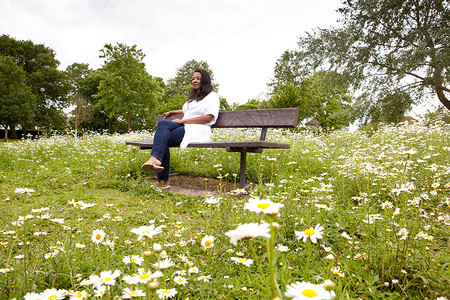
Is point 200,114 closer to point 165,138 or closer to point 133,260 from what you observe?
point 165,138

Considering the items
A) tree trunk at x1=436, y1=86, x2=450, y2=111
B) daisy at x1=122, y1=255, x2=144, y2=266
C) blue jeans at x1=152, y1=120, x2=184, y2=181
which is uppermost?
tree trunk at x1=436, y1=86, x2=450, y2=111

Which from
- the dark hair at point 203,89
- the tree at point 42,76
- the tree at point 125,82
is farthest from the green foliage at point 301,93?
the tree at point 42,76

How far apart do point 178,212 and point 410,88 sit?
14.5 metres

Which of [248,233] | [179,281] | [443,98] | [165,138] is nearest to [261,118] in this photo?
[165,138]

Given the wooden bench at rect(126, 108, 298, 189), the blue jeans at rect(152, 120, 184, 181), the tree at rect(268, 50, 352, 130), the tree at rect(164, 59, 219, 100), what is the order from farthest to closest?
the tree at rect(164, 59, 219, 100)
the tree at rect(268, 50, 352, 130)
the blue jeans at rect(152, 120, 184, 181)
the wooden bench at rect(126, 108, 298, 189)

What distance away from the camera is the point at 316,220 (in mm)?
2002

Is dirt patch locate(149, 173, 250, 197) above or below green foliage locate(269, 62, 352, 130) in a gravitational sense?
below

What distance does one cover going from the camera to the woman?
11.8 ft

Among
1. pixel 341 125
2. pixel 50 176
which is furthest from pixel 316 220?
pixel 341 125

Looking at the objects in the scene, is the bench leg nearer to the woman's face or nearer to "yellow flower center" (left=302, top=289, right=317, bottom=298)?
the woman's face

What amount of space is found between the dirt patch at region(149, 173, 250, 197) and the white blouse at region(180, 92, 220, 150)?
26.0 inches

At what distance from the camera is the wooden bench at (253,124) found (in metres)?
3.23

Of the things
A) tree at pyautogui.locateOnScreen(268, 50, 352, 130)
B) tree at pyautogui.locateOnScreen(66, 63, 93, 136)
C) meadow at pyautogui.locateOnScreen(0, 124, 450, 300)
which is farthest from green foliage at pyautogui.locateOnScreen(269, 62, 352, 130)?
tree at pyautogui.locateOnScreen(66, 63, 93, 136)

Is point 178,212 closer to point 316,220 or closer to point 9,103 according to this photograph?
point 316,220
